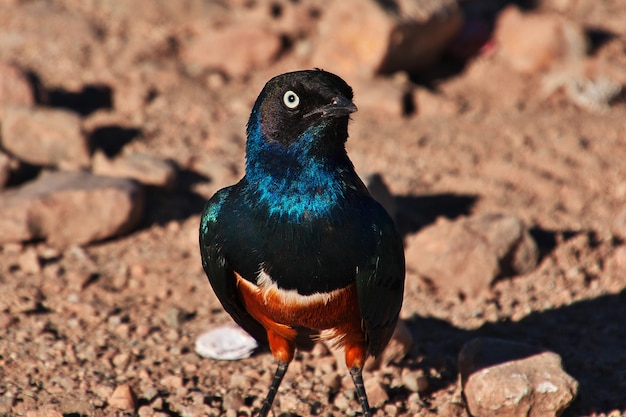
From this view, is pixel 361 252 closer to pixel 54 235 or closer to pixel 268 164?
pixel 268 164

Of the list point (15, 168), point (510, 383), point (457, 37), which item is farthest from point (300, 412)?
point (457, 37)

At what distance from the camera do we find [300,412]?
510 cm

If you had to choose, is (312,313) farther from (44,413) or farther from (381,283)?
(44,413)

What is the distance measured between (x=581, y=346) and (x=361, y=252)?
6.26 ft

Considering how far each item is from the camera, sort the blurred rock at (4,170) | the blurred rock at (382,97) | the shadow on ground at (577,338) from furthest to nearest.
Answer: the blurred rock at (382,97)
the blurred rock at (4,170)
the shadow on ground at (577,338)

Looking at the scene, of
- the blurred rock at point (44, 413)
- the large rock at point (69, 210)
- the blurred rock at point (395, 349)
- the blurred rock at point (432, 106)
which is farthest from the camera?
the blurred rock at point (432, 106)

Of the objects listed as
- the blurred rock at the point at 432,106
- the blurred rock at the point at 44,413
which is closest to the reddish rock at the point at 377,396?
the blurred rock at the point at 44,413

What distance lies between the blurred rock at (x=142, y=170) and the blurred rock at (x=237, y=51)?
1753mm

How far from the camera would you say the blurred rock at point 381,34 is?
823 cm

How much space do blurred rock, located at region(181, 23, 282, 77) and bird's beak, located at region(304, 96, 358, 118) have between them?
4.39 metres

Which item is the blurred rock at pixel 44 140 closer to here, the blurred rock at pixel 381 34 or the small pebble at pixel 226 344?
the small pebble at pixel 226 344

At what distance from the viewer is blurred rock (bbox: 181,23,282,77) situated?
8625mm

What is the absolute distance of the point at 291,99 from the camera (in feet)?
A: 14.3

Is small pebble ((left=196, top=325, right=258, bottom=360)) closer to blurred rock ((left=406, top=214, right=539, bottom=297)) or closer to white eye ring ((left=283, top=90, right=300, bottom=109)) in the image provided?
blurred rock ((left=406, top=214, right=539, bottom=297))
